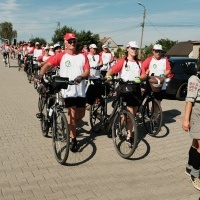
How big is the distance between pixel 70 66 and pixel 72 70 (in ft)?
0.25

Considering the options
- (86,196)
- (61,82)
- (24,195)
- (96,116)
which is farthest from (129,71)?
(24,195)

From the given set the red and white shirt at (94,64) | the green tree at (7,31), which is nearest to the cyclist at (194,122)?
the red and white shirt at (94,64)

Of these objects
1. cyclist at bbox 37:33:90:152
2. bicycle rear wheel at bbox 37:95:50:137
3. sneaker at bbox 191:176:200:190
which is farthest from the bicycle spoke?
sneaker at bbox 191:176:200:190

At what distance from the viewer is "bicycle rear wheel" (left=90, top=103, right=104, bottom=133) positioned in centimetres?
686

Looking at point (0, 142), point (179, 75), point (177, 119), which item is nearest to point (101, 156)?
point (0, 142)

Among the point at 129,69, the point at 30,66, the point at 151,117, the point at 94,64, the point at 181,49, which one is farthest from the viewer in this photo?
the point at 181,49

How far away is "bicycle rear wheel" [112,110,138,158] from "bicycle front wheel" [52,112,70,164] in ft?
3.25

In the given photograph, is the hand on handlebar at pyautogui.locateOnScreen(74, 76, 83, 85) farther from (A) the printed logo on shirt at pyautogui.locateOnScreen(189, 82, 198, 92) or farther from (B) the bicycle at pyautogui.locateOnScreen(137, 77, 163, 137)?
(B) the bicycle at pyautogui.locateOnScreen(137, 77, 163, 137)

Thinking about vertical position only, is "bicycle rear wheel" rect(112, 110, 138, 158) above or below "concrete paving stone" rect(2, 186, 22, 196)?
above

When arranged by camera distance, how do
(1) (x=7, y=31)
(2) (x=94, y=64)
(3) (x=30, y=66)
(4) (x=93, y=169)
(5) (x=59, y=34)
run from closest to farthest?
1. (4) (x=93, y=169)
2. (2) (x=94, y=64)
3. (3) (x=30, y=66)
4. (5) (x=59, y=34)
5. (1) (x=7, y=31)

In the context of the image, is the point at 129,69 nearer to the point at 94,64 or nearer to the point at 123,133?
the point at 123,133

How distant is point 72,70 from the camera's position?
5.37m

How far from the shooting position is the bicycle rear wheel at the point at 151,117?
21.7 feet

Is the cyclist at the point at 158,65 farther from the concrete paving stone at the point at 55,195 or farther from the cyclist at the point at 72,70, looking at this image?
the concrete paving stone at the point at 55,195
